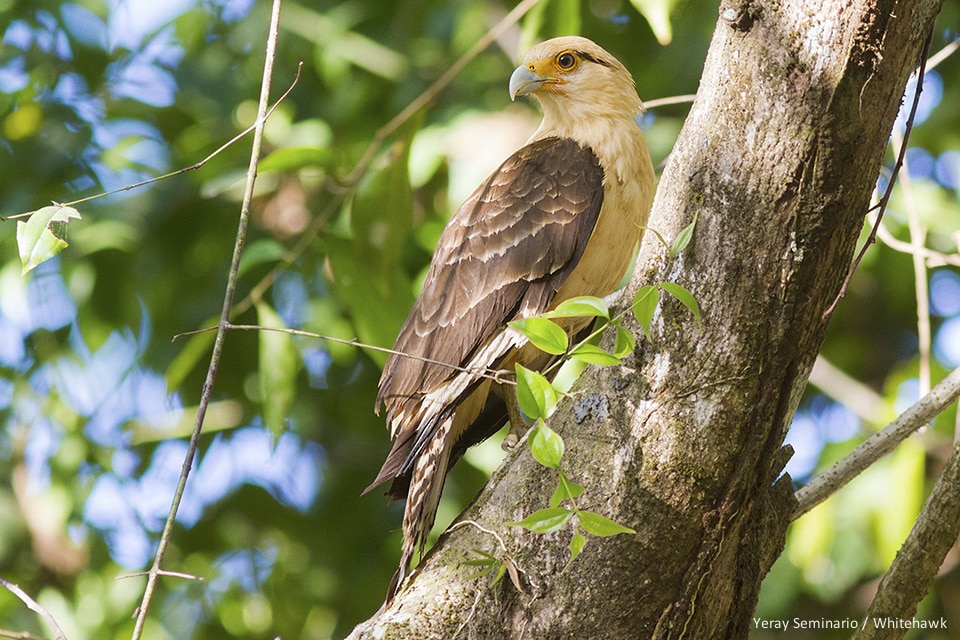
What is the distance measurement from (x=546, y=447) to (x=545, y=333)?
0.25 m

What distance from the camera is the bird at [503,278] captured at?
3.82 metres

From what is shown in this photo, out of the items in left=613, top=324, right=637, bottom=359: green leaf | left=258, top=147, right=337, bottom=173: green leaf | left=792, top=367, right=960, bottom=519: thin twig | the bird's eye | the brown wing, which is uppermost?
the bird's eye

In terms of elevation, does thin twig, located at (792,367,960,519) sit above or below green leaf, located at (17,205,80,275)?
above

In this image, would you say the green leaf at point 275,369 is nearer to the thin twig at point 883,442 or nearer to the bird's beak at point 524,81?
the bird's beak at point 524,81

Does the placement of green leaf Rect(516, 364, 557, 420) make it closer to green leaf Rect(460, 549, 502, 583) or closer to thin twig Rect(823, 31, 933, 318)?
green leaf Rect(460, 549, 502, 583)

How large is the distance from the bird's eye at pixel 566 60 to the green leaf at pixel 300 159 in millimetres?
1187

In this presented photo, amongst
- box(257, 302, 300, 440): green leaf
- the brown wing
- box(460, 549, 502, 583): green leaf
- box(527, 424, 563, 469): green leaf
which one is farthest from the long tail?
box(527, 424, 563, 469): green leaf

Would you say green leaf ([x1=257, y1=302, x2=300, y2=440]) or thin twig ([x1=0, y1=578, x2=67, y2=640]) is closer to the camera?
thin twig ([x1=0, y1=578, x2=67, y2=640])

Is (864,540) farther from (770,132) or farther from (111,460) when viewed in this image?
(111,460)

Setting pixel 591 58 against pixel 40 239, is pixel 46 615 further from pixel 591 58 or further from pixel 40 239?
pixel 591 58

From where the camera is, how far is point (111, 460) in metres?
6.70

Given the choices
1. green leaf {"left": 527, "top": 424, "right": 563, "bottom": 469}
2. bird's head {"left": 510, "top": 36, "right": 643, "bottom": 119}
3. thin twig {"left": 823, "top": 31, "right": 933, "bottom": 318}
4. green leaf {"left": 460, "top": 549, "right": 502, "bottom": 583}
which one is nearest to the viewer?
green leaf {"left": 527, "top": 424, "right": 563, "bottom": 469}

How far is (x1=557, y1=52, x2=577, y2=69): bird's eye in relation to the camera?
4918 millimetres

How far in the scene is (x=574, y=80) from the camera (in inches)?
191
